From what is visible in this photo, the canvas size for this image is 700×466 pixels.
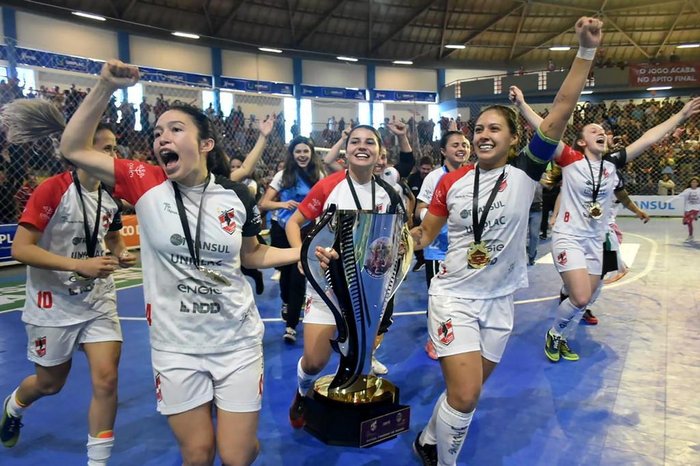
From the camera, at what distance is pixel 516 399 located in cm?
417

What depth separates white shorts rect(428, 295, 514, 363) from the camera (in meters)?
2.84

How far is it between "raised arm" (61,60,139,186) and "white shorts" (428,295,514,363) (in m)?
1.84

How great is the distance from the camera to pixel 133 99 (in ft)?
64.2

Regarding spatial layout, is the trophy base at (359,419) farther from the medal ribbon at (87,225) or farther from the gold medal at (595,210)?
the gold medal at (595,210)

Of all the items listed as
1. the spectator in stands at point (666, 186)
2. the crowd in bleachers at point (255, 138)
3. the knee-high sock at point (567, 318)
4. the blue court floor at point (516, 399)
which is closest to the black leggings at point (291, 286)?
the blue court floor at point (516, 399)

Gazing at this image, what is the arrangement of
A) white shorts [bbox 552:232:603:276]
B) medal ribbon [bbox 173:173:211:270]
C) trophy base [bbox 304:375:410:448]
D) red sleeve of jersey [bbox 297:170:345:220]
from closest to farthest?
1. medal ribbon [bbox 173:173:211:270]
2. trophy base [bbox 304:375:410:448]
3. red sleeve of jersey [bbox 297:170:345:220]
4. white shorts [bbox 552:232:603:276]

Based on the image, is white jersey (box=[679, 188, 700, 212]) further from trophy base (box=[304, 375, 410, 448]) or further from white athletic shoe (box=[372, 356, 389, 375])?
trophy base (box=[304, 375, 410, 448])

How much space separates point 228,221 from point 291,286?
121 inches

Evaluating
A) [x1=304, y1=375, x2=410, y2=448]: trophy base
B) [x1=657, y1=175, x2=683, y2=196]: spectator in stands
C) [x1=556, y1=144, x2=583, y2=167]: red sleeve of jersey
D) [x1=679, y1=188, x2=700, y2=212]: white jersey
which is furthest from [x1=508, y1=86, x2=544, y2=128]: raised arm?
[x1=657, y1=175, x2=683, y2=196]: spectator in stands

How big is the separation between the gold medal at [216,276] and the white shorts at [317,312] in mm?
1196

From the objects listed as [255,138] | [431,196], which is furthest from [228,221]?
[255,138]

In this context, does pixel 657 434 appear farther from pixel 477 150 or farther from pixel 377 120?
pixel 377 120

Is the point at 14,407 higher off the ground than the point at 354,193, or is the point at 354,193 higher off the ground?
the point at 354,193

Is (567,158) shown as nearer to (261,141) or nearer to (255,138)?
(261,141)
